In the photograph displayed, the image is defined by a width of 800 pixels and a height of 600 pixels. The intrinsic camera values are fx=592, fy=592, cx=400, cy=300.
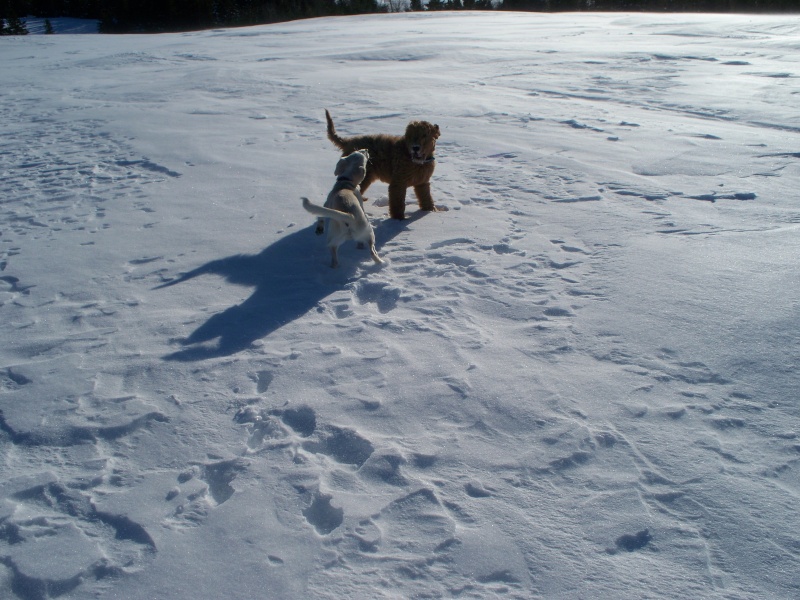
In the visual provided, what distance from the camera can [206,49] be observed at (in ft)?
46.6

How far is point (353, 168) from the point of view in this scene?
14.7 feet

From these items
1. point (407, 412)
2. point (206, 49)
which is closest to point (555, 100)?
point (407, 412)

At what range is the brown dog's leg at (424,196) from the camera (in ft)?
16.8

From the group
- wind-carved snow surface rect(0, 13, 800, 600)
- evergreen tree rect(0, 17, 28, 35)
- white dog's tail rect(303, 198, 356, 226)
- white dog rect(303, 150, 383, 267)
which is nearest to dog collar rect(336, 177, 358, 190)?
white dog rect(303, 150, 383, 267)

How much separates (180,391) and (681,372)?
2.49 m

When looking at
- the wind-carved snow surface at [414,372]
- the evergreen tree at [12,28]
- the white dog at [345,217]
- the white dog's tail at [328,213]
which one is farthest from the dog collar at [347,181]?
the evergreen tree at [12,28]

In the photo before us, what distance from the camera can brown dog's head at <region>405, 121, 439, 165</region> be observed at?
476 centimetres

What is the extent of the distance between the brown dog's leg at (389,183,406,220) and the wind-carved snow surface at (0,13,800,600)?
26cm

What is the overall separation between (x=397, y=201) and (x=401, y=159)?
0.36 metres

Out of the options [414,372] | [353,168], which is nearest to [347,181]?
[353,168]

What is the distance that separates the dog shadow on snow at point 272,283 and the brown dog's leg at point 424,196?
6.8 inches

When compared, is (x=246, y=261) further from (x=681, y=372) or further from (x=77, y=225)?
(x=681, y=372)

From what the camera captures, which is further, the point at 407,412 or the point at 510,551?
the point at 407,412

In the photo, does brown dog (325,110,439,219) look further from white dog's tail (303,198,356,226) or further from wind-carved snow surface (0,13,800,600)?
white dog's tail (303,198,356,226)
